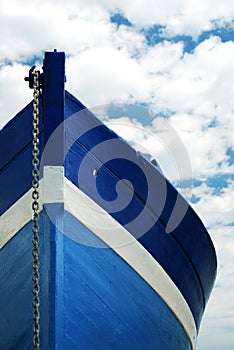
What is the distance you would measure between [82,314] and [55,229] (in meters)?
0.60

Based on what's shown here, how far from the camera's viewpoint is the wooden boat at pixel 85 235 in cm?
357

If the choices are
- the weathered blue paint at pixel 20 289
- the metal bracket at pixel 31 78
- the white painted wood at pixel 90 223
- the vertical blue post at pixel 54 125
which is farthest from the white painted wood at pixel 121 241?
the metal bracket at pixel 31 78

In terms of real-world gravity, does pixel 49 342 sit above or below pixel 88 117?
below

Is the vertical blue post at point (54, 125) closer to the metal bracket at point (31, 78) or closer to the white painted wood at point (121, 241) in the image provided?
the metal bracket at point (31, 78)

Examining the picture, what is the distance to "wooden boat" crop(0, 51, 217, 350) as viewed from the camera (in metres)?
3.57

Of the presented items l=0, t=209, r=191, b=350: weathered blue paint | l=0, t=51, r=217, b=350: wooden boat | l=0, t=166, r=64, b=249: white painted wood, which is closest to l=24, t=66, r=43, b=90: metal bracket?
l=0, t=51, r=217, b=350: wooden boat

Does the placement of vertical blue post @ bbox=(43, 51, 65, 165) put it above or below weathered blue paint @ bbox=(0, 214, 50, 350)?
above

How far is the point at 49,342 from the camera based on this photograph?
3.33 meters

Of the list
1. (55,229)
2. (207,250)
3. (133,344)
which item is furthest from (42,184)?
(207,250)

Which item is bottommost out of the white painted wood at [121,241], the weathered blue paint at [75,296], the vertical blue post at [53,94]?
the weathered blue paint at [75,296]

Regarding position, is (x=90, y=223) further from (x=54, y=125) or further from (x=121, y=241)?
(x=54, y=125)

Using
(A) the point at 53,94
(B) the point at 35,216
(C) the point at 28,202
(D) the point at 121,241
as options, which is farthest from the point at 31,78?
(D) the point at 121,241

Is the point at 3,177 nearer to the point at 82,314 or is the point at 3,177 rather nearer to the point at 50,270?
the point at 50,270

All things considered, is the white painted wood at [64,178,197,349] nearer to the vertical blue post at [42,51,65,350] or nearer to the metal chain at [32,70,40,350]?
the vertical blue post at [42,51,65,350]
